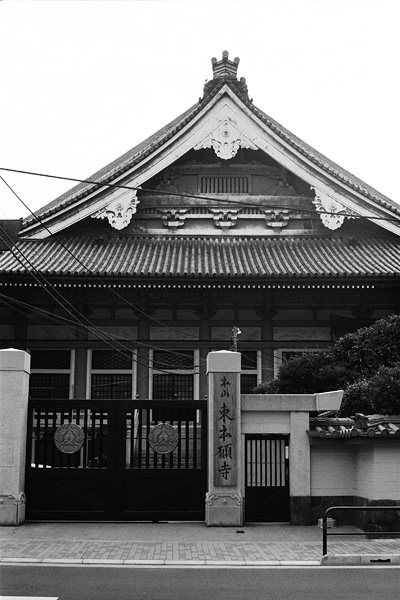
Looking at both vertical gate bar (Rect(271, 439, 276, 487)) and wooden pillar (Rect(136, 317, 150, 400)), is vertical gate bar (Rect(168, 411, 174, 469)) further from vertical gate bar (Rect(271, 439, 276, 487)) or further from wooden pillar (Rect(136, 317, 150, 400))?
wooden pillar (Rect(136, 317, 150, 400))

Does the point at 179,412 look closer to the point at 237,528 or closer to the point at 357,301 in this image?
the point at 237,528

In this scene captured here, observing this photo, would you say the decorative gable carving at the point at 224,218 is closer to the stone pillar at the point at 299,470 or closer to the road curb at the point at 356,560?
the stone pillar at the point at 299,470

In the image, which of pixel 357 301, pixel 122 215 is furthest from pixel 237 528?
pixel 122 215

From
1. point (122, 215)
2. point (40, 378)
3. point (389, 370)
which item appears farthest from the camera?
point (122, 215)

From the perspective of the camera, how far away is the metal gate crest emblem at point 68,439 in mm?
A: 15469

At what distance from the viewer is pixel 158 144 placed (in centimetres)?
2588

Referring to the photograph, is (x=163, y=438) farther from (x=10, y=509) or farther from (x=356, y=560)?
(x=356, y=560)

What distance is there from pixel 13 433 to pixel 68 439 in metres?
1.14

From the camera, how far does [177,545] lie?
43.0 ft

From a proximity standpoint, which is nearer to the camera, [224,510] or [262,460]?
[224,510]

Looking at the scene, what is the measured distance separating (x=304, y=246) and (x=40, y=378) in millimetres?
10267

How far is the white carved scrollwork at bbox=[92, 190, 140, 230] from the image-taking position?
26078 millimetres

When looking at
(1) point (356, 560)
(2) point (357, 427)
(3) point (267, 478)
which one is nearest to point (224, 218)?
(3) point (267, 478)

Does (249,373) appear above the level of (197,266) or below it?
below
